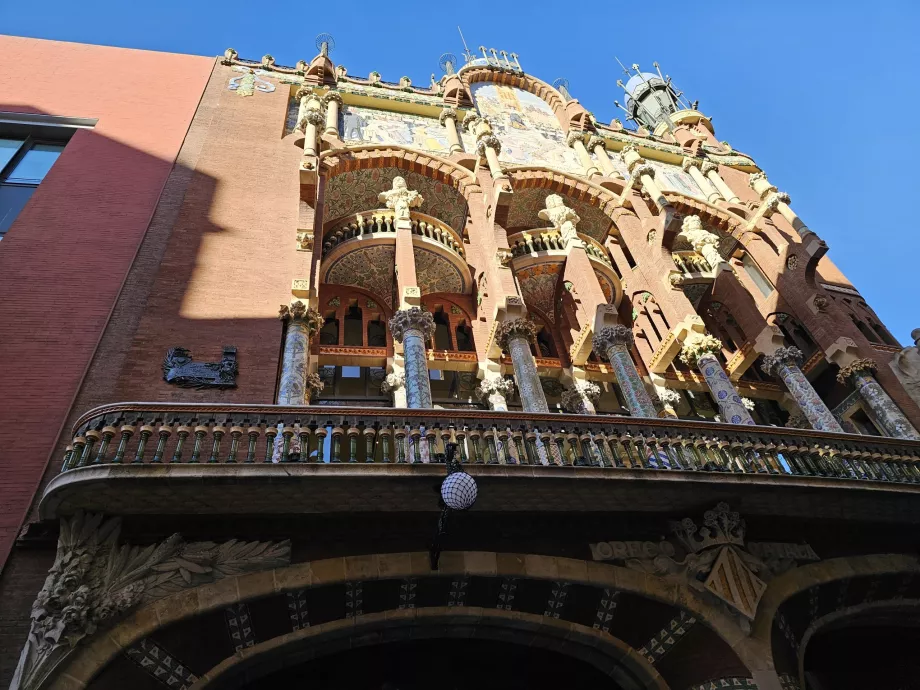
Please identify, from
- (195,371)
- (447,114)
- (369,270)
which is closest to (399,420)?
(195,371)

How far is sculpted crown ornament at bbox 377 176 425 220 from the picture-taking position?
1370cm

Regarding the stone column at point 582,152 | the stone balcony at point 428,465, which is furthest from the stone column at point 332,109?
the stone balcony at point 428,465

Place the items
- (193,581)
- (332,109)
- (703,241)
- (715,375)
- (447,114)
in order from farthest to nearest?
(447,114) → (332,109) → (703,241) → (715,375) → (193,581)

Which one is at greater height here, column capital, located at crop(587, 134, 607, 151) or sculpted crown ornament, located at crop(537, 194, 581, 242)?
column capital, located at crop(587, 134, 607, 151)

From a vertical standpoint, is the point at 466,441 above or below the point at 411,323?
below

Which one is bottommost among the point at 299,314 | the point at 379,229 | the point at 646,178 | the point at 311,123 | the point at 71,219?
the point at 299,314

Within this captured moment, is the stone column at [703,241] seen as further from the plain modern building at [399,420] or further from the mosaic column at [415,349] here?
the mosaic column at [415,349]

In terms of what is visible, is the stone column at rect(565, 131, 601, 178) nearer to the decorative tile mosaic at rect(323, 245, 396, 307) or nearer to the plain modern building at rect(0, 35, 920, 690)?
the plain modern building at rect(0, 35, 920, 690)

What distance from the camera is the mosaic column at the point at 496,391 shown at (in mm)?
11922

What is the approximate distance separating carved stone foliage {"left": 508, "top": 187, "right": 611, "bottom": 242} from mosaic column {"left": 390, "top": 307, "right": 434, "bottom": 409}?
569 cm

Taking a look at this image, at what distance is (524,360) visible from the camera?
11.2m

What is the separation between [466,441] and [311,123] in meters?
9.32

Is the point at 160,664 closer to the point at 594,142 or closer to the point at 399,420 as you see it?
the point at 399,420

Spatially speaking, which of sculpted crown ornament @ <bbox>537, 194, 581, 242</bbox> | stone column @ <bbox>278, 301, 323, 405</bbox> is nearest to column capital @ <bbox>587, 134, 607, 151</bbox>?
sculpted crown ornament @ <bbox>537, 194, 581, 242</bbox>
